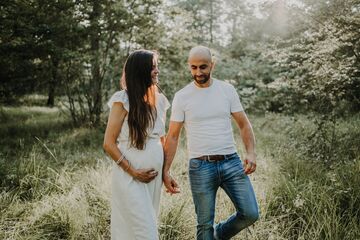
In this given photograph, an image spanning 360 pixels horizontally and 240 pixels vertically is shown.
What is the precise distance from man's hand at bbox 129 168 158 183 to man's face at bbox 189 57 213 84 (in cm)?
105

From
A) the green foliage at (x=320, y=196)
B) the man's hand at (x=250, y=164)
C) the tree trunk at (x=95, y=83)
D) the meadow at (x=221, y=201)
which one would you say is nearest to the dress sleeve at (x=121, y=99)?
the man's hand at (x=250, y=164)

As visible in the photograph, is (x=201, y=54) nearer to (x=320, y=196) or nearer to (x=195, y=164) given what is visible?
(x=195, y=164)

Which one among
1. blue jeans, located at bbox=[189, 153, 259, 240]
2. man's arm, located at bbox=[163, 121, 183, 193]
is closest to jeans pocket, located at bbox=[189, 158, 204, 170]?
blue jeans, located at bbox=[189, 153, 259, 240]

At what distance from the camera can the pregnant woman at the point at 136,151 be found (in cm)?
320

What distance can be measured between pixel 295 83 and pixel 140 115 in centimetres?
563

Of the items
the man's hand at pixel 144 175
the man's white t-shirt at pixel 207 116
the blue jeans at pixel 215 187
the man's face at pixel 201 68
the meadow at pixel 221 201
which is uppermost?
the man's face at pixel 201 68

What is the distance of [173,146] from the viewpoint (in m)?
3.77

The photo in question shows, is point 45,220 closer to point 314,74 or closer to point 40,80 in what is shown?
point 314,74

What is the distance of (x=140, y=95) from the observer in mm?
3365

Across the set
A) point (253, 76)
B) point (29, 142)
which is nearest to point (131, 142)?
point (29, 142)

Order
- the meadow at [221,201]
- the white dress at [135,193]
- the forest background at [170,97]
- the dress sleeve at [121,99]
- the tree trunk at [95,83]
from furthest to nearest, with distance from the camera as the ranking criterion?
the tree trunk at [95,83], the forest background at [170,97], the meadow at [221,201], the dress sleeve at [121,99], the white dress at [135,193]

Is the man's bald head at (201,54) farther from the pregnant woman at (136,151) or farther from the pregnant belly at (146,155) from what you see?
the pregnant belly at (146,155)

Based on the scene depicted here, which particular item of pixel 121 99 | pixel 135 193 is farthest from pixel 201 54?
pixel 135 193

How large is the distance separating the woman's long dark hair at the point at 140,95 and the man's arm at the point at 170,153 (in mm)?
382
